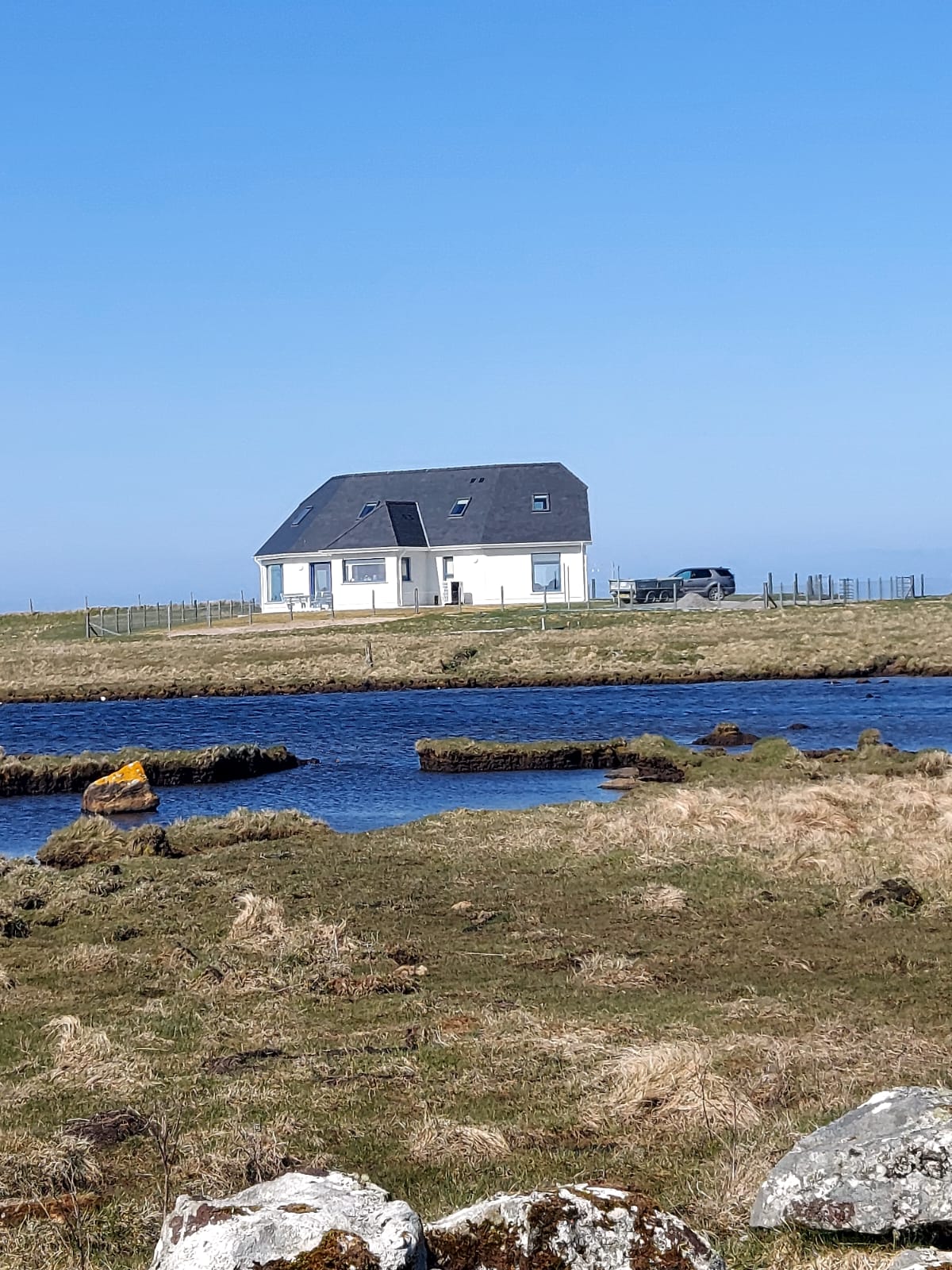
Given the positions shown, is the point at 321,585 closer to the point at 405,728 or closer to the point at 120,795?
the point at 405,728

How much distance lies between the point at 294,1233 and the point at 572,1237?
98 centimetres

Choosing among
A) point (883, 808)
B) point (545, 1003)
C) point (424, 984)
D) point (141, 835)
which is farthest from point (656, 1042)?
point (141, 835)

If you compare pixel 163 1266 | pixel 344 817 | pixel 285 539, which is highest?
pixel 285 539

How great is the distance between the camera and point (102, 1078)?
982 cm

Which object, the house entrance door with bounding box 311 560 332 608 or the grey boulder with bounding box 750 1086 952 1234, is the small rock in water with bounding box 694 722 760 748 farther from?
the house entrance door with bounding box 311 560 332 608

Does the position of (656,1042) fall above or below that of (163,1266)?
below

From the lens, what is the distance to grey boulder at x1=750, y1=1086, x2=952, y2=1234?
5.52 metres

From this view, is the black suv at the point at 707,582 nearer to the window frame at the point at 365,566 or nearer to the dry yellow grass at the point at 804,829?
A: the window frame at the point at 365,566

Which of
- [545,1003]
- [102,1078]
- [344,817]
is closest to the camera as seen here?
[102,1078]

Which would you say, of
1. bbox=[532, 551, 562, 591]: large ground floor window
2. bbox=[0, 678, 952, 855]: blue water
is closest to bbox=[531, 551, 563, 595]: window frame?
bbox=[532, 551, 562, 591]: large ground floor window

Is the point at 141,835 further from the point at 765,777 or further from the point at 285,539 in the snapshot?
the point at 285,539

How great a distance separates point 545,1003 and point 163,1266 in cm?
704

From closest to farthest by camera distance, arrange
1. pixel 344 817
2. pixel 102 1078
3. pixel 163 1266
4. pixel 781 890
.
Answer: pixel 163 1266 → pixel 102 1078 → pixel 781 890 → pixel 344 817

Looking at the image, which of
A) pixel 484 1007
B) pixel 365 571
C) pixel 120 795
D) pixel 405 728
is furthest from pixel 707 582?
pixel 484 1007
